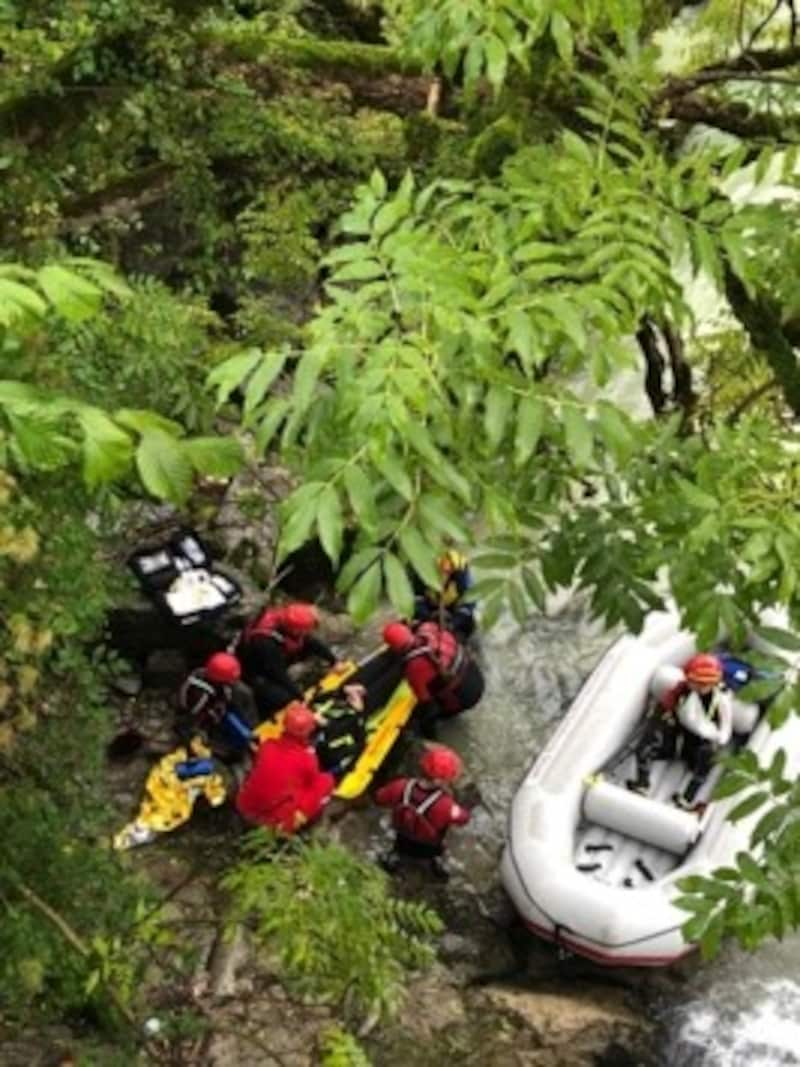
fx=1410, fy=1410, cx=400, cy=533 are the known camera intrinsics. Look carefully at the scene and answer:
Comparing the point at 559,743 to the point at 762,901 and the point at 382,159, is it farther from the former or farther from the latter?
the point at 762,901

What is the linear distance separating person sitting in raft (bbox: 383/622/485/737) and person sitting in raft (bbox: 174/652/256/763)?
3.72 ft

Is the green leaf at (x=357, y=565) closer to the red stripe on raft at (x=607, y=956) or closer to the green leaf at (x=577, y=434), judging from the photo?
the green leaf at (x=577, y=434)

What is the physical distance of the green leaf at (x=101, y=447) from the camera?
2.89 metres

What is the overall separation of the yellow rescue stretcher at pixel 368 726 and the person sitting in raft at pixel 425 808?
0.38m

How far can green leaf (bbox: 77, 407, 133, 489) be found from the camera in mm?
2891

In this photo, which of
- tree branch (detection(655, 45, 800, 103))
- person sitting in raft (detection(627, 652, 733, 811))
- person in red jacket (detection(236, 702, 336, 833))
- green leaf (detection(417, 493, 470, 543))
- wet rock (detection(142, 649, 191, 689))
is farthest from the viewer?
wet rock (detection(142, 649, 191, 689))

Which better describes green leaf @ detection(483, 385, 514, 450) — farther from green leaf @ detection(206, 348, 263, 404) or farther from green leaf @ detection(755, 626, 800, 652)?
green leaf @ detection(755, 626, 800, 652)

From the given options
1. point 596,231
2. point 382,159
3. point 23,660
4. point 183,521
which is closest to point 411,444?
point 596,231

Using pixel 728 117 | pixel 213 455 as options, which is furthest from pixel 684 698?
pixel 213 455

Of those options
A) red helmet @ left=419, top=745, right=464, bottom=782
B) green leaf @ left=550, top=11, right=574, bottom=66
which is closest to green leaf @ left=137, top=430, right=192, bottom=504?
green leaf @ left=550, top=11, right=574, bottom=66

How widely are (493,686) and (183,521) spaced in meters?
2.66

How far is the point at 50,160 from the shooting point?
27.6 feet

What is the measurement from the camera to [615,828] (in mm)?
9023

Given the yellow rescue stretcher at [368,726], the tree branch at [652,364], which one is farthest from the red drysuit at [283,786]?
the tree branch at [652,364]
